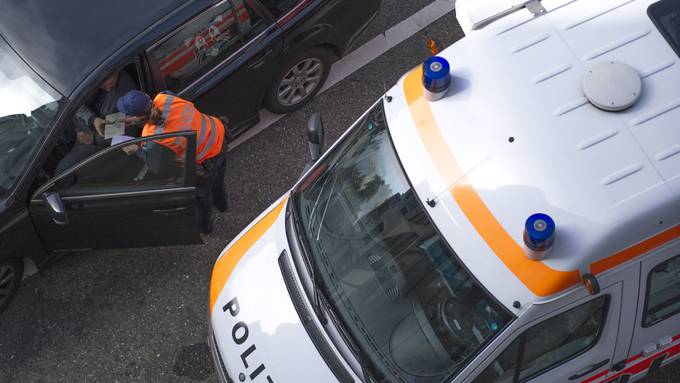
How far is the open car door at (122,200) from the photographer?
5.91 metres

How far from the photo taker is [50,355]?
21.6 ft

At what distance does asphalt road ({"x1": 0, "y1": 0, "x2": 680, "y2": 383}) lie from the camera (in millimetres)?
6527

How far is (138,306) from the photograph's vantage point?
22.3 ft

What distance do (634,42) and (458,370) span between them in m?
2.06

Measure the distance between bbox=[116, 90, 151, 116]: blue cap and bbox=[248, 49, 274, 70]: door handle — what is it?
44.3 inches

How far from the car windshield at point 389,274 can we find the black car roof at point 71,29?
210 cm

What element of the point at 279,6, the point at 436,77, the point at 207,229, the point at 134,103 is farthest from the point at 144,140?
the point at 436,77

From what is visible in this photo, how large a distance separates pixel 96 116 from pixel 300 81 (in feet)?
6.11

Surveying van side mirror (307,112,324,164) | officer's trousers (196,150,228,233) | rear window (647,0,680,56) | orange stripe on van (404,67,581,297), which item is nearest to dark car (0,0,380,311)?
officer's trousers (196,150,228,233)

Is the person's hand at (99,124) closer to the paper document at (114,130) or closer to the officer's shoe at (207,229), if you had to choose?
the paper document at (114,130)

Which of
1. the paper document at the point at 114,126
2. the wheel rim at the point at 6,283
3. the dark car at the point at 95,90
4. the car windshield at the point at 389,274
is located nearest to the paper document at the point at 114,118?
the paper document at the point at 114,126

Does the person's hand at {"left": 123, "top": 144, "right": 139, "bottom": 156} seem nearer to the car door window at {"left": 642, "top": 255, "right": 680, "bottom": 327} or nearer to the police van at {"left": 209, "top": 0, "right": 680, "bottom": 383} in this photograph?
the police van at {"left": 209, "top": 0, "right": 680, "bottom": 383}

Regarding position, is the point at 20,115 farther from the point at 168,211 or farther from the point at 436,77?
the point at 436,77

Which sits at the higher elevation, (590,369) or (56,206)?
(56,206)
